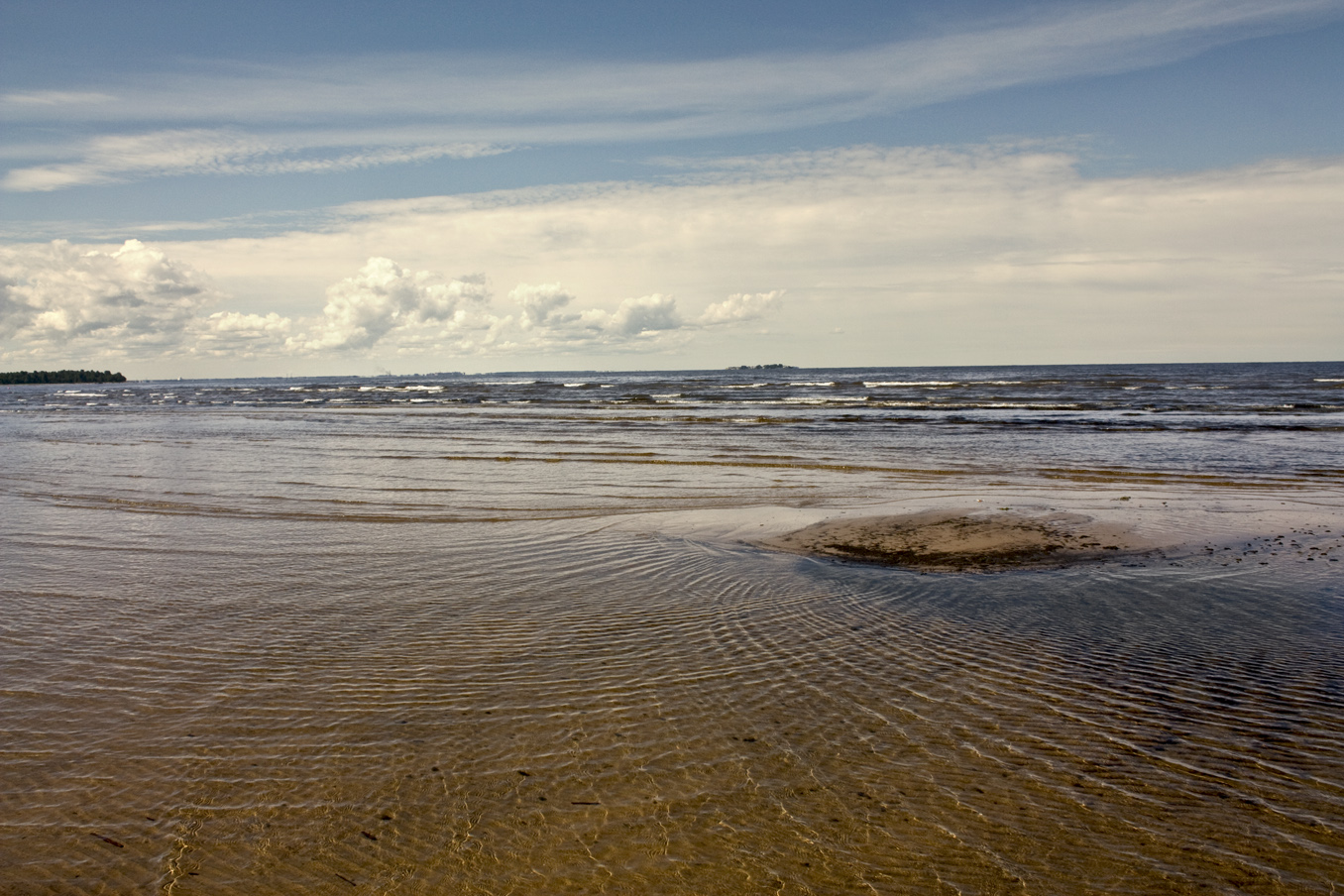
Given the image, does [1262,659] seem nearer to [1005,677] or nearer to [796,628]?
[1005,677]

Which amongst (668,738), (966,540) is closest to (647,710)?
(668,738)

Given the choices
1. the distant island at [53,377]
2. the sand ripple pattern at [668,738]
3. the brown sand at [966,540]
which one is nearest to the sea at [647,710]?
the sand ripple pattern at [668,738]

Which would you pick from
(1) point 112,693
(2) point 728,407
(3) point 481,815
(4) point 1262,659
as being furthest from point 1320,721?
(2) point 728,407

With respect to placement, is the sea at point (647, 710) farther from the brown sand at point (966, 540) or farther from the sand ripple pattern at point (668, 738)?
the brown sand at point (966, 540)

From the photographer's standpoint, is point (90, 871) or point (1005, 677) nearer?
point (90, 871)

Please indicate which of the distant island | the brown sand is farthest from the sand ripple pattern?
the distant island

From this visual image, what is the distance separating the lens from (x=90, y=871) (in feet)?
11.1

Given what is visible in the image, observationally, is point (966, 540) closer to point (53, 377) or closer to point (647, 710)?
point (647, 710)

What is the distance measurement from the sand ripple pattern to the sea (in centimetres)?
2

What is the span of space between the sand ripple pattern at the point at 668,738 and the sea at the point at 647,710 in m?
0.02

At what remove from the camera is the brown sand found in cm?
941

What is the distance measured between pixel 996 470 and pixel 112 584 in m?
17.0

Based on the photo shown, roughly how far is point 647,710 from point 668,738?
423 mm

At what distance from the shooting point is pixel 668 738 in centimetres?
456
